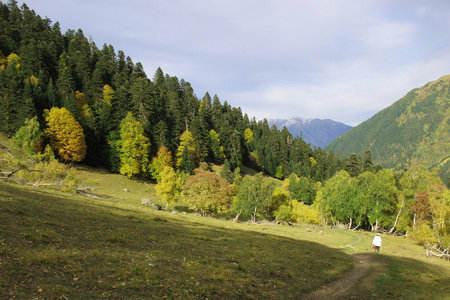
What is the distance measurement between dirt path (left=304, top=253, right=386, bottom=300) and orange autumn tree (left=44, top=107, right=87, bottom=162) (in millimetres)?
61930

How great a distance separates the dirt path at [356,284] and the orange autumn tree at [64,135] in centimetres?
6193

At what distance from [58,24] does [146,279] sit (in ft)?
455

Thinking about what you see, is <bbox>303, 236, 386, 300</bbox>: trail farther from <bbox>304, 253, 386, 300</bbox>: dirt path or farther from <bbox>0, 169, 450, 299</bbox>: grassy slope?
<bbox>0, 169, 450, 299</bbox>: grassy slope

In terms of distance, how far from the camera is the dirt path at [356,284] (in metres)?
14.9

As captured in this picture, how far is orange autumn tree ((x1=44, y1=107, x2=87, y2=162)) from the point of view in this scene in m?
59.4

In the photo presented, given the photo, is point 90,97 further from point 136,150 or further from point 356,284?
point 356,284

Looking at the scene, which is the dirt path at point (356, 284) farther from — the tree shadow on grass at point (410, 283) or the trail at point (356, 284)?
the tree shadow on grass at point (410, 283)

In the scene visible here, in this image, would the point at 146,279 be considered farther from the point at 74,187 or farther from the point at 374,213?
the point at 374,213

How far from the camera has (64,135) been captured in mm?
59688

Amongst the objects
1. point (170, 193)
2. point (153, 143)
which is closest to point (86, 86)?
point (153, 143)

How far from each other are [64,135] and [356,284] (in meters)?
65.1

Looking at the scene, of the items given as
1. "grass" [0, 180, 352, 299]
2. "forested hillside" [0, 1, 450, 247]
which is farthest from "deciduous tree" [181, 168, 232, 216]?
"grass" [0, 180, 352, 299]

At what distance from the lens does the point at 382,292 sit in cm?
1631

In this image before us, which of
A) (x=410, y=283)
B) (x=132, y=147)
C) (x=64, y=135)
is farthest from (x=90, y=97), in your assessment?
(x=410, y=283)
